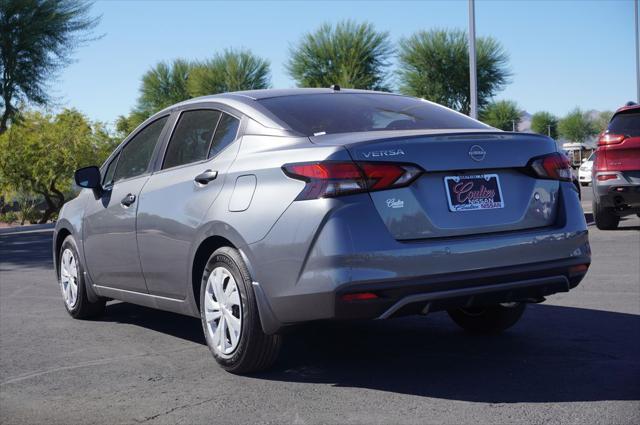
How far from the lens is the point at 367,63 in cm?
5016

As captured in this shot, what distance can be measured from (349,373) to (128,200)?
2.16 meters

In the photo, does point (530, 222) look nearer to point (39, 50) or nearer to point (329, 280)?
point (329, 280)

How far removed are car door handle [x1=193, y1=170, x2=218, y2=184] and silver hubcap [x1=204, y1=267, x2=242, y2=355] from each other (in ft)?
1.80

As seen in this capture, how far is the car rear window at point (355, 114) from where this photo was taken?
16.8ft

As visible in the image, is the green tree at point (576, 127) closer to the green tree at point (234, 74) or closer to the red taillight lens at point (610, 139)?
the green tree at point (234, 74)

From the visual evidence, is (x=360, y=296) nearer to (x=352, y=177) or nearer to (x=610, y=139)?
(x=352, y=177)

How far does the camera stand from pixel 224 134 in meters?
5.41

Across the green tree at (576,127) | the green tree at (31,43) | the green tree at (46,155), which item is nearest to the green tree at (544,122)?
the green tree at (576,127)

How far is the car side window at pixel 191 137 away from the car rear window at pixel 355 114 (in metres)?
0.44

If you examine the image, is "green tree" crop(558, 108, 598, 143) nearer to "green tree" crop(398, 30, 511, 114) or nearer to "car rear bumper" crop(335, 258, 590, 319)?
"green tree" crop(398, 30, 511, 114)

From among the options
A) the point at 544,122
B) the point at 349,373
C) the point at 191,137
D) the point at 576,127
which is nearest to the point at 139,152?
the point at 191,137

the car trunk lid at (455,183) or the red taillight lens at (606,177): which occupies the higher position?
the car trunk lid at (455,183)

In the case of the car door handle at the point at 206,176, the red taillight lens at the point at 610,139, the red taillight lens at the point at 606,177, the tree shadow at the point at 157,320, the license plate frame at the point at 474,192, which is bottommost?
the tree shadow at the point at 157,320

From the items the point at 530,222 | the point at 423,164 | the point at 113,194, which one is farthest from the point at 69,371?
the point at 530,222
